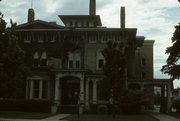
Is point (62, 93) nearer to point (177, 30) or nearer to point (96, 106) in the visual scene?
point (96, 106)

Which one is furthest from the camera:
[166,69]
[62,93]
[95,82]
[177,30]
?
[62,93]

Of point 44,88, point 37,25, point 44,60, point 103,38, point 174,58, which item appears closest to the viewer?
point 174,58

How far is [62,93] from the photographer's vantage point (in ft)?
150

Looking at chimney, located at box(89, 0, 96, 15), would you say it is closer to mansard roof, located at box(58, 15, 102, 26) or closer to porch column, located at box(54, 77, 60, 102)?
mansard roof, located at box(58, 15, 102, 26)

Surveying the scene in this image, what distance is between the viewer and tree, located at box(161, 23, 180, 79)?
37.2m

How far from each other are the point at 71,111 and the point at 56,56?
863cm

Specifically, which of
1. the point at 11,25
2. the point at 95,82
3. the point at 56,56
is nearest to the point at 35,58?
the point at 56,56

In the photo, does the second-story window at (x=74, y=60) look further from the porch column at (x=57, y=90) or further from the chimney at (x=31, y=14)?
the chimney at (x=31, y=14)

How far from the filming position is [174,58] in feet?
→ 126

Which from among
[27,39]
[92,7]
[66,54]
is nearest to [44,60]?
[66,54]

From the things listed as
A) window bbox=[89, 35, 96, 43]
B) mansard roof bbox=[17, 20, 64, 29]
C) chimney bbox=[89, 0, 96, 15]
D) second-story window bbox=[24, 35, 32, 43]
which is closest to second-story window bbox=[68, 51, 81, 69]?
window bbox=[89, 35, 96, 43]

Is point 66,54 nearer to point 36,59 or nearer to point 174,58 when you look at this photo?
point 36,59

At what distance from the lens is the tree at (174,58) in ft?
122

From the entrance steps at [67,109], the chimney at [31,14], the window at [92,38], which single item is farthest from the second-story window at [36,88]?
the chimney at [31,14]
